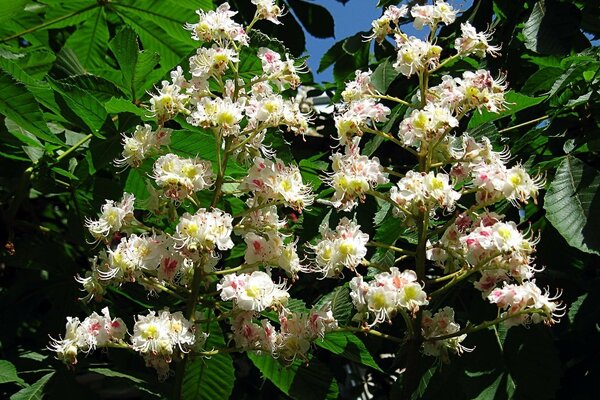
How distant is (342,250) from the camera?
4.03ft

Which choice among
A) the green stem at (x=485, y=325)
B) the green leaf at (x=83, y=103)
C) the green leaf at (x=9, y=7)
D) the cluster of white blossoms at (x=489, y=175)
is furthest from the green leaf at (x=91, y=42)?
the green stem at (x=485, y=325)

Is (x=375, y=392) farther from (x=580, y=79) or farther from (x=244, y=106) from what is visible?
(x=244, y=106)

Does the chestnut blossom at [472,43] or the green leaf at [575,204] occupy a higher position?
the chestnut blossom at [472,43]

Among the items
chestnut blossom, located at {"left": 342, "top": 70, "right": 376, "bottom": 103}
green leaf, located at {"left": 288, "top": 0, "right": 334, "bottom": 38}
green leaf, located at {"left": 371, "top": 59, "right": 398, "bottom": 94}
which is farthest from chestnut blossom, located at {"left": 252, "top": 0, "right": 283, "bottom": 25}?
green leaf, located at {"left": 288, "top": 0, "right": 334, "bottom": 38}

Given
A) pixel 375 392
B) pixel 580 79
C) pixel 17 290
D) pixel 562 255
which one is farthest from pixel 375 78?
pixel 375 392

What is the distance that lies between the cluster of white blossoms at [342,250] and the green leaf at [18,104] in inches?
26.0

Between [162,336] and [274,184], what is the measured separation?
0.93ft

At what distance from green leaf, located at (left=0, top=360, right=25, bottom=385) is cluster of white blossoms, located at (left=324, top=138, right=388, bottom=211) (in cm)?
75

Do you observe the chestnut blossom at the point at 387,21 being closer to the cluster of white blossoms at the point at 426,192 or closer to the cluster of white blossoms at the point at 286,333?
the cluster of white blossoms at the point at 426,192

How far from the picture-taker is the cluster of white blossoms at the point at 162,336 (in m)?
1.17

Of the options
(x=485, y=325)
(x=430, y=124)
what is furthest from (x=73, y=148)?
(x=485, y=325)

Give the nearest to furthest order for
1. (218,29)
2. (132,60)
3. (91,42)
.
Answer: (218,29) < (132,60) < (91,42)

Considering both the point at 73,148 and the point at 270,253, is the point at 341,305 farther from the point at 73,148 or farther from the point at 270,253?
the point at 73,148

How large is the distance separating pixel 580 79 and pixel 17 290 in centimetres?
155
